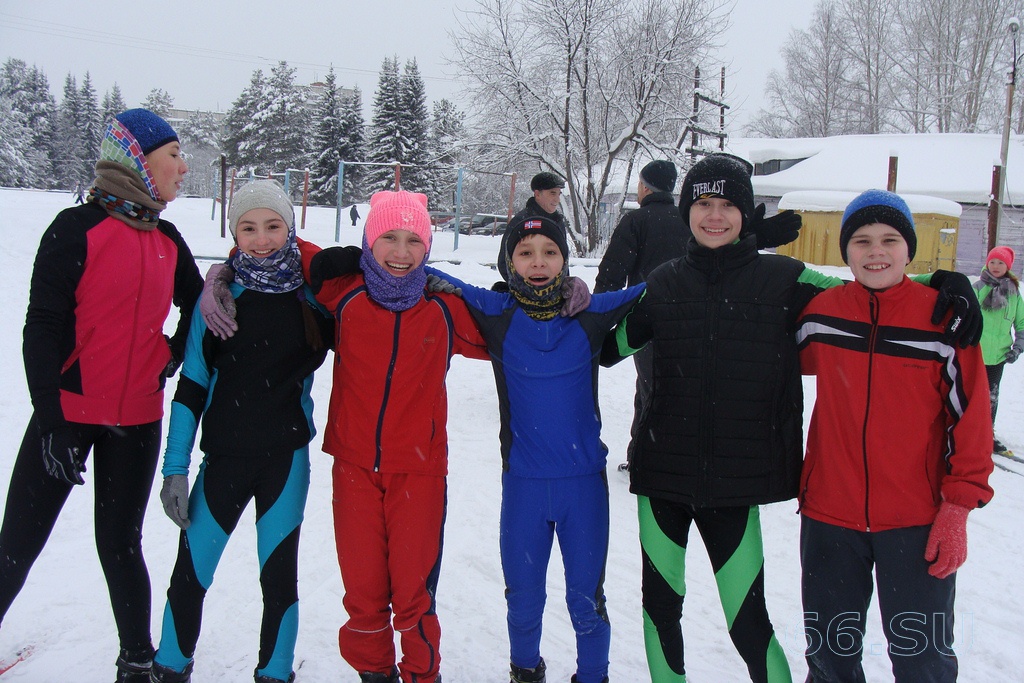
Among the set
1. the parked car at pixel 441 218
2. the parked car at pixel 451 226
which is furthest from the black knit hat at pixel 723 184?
the parked car at pixel 451 226

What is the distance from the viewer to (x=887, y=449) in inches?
83.6

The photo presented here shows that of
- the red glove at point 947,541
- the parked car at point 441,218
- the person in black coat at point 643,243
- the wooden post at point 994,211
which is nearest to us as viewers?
the red glove at point 947,541

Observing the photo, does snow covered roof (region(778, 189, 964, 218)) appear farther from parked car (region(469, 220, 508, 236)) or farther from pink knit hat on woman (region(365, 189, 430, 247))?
pink knit hat on woman (region(365, 189, 430, 247))

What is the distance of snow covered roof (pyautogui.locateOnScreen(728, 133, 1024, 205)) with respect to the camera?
23.7 m

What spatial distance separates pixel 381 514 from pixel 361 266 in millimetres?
931

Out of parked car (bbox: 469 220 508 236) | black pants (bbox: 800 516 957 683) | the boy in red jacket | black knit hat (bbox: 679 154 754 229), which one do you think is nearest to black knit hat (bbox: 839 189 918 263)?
the boy in red jacket

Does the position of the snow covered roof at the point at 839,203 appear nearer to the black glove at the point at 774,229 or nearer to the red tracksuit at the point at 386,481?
the black glove at the point at 774,229

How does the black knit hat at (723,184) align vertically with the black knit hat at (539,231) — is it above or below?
above

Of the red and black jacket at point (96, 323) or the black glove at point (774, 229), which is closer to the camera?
the red and black jacket at point (96, 323)

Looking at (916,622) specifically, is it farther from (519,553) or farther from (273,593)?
(273,593)

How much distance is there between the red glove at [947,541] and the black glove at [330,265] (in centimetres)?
214

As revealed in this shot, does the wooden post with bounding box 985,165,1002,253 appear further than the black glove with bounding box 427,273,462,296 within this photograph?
Yes

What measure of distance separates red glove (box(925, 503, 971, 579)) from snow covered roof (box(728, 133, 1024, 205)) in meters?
23.8

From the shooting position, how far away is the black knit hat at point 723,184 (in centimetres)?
238
